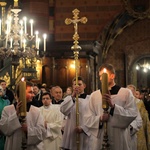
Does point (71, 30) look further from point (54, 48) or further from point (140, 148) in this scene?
point (140, 148)

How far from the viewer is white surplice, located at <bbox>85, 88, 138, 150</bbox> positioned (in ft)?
20.6

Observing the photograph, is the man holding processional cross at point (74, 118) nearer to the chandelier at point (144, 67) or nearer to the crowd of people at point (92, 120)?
the crowd of people at point (92, 120)

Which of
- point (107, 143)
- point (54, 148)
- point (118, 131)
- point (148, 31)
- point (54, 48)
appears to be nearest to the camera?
point (107, 143)

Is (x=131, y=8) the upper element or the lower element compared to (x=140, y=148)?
upper

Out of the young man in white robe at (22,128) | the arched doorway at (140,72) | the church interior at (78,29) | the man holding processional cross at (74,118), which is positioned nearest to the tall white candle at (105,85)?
the young man in white robe at (22,128)

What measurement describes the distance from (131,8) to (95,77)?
3630mm

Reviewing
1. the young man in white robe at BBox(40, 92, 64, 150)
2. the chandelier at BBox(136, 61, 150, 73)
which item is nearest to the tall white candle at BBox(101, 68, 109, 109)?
the young man in white robe at BBox(40, 92, 64, 150)

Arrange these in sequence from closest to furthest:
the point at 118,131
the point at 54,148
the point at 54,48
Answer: the point at 118,131 → the point at 54,148 → the point at 54,48

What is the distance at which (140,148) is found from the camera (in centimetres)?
992

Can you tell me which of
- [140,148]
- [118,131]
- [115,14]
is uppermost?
[115,14]

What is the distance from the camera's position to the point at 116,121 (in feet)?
20.5

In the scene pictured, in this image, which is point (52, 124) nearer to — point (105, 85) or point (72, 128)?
point (72, 128)

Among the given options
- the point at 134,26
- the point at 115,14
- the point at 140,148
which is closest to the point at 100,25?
the point at 115,14

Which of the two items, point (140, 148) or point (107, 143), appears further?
point (140, 148)
